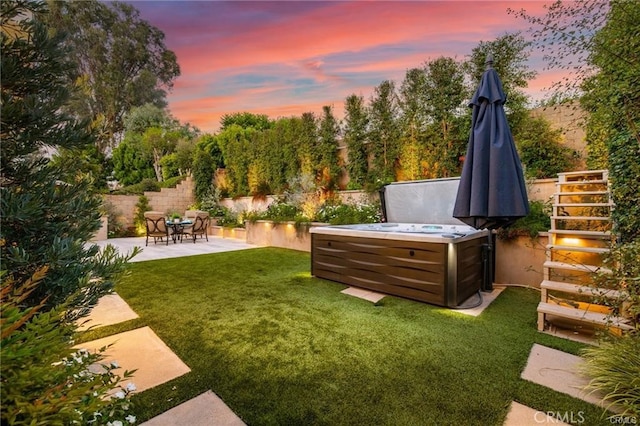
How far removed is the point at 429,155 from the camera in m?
5.91

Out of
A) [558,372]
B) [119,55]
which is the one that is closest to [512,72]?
[558,372]

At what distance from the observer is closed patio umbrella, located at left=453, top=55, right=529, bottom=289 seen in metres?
2.59


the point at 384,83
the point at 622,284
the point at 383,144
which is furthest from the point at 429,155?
the point at 622,284

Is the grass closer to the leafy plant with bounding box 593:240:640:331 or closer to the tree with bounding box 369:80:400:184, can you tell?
the leafy plant with bounding box 593:240:640:331

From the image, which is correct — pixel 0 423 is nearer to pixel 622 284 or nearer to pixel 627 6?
pixel 622 284

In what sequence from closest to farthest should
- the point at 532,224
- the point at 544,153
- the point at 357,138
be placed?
the point at 532,224 → the point at 544,153 → the point at 357,138

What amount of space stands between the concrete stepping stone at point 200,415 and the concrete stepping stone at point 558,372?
6.33 feet

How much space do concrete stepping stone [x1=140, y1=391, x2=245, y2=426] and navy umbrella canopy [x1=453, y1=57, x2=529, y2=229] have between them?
266 cm

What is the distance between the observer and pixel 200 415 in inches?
59.4

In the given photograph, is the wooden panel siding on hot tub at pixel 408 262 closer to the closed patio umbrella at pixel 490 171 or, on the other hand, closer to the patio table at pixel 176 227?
the closed patio umbrella at pixel 490 171

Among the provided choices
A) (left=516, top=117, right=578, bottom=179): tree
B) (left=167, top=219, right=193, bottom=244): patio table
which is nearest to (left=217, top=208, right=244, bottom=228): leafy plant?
(left=167, top=219, right=193, bottom=244): patio table

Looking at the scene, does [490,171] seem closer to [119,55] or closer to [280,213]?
[280,213]

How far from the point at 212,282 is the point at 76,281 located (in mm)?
3082

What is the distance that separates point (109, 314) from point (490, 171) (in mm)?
4241
